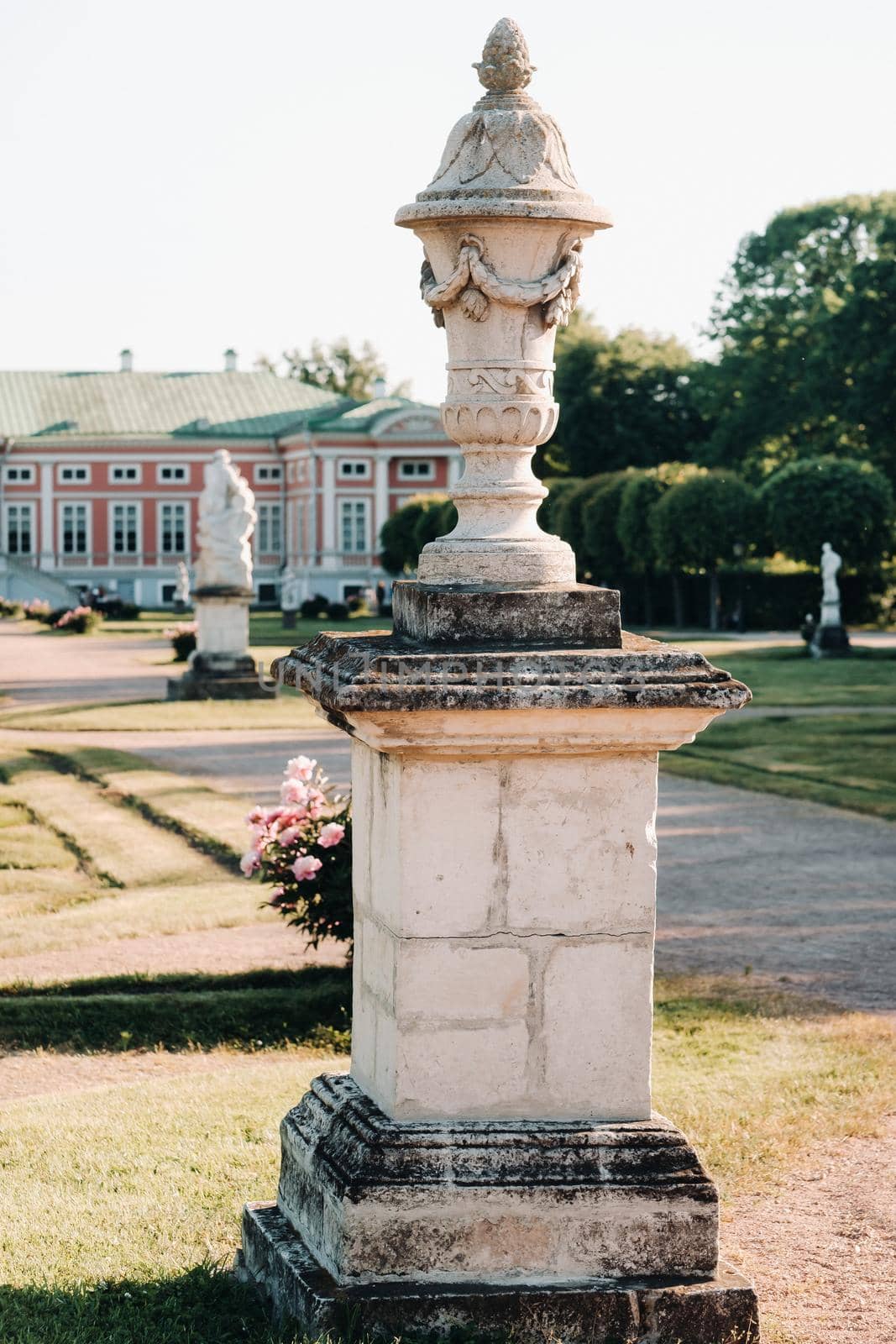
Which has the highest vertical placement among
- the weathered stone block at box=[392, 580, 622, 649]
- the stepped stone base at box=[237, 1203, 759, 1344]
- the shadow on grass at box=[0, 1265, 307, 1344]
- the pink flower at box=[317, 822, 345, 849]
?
the weathered stone block at box=[392, 580, 622, 649]

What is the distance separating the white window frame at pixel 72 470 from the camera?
2448 inches

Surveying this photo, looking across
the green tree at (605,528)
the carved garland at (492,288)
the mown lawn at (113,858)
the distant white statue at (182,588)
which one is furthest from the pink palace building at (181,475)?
the carved garland at (492,288)

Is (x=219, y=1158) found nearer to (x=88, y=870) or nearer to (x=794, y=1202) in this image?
(x=794, y=1202)

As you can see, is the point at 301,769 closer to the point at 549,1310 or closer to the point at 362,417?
the point at 549,1310

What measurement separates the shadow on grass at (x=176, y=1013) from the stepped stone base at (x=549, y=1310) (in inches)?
A: 141

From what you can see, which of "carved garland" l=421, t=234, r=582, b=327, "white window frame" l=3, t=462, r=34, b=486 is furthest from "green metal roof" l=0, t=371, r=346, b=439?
"carved garland" l=421, t=234, r=582, b=327

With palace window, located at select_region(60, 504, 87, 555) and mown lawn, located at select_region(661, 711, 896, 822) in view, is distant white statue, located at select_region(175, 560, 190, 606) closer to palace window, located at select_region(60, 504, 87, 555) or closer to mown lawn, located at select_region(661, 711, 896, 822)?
palace window, located at select_region(60, 504, 87, 555)

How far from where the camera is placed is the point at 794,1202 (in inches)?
185

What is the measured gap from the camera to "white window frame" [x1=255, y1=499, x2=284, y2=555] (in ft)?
208

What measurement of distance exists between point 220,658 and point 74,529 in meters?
41.6

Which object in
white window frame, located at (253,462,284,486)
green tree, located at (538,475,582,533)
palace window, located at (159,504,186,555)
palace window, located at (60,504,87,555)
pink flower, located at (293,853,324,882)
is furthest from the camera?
white window frame, located at (253,462,284,486)

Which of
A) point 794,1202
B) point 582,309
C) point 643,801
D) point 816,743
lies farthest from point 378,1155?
point 582,309

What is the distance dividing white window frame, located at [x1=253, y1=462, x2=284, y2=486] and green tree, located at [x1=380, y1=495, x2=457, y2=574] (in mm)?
8737

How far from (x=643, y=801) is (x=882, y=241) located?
39.0 m
